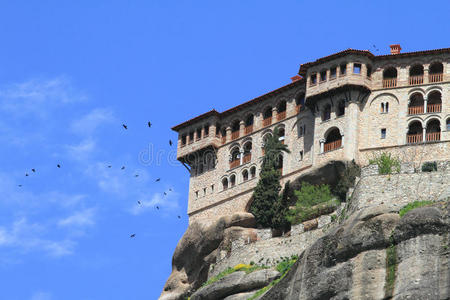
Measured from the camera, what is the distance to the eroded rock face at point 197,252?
81250 millimetres

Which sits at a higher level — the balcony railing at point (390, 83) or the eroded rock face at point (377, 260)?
the balcony railing at point (390, 83)

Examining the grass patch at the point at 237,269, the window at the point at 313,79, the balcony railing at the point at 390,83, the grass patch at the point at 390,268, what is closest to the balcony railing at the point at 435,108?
the balcony railing at the point at 390,83

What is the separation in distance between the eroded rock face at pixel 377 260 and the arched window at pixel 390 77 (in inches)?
1101

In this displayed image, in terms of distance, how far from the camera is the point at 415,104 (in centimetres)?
8081

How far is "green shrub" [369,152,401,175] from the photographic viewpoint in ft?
228

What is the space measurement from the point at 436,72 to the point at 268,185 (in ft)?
47.8

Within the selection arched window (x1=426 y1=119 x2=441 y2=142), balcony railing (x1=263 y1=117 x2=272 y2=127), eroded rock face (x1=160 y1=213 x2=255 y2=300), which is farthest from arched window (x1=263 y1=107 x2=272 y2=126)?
arched window (x1=426 y1=119 x2=441 y2=142)

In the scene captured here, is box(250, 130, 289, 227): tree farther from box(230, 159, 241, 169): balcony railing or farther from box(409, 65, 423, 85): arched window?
box(409, 65, 423, 85): arched window

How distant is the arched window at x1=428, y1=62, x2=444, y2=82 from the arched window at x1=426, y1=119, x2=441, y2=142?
323 centimetres

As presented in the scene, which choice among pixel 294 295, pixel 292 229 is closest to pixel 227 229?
pixel 292 229

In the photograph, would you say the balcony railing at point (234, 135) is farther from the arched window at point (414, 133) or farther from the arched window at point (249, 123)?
the arched window at point (414, 133)

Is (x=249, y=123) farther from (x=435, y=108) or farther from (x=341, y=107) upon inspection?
(x=435, y=108)

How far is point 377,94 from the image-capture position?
81188mm

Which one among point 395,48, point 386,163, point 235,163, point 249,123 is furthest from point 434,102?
point 235,163
